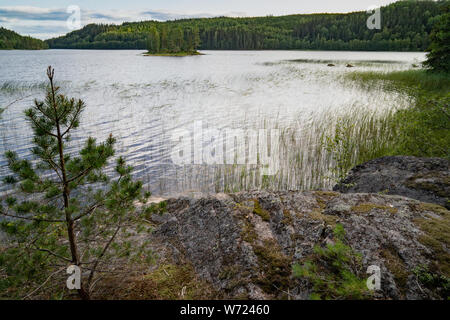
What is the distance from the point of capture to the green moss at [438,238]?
2.35m

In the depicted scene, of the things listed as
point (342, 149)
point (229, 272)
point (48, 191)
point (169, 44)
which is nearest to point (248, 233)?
point (229, 272)

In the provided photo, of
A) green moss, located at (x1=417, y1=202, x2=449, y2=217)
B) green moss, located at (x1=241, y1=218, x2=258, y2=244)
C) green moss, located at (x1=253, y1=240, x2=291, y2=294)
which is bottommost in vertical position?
green moss, located at (x1=253, y1=240, x2=291, y2=294)

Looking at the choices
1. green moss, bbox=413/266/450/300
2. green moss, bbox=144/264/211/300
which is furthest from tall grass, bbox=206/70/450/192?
green moss, bbox=413/266/450/300

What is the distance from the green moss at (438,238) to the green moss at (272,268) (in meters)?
1.29

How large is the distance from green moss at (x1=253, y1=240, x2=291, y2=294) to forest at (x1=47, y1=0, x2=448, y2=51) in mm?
96122

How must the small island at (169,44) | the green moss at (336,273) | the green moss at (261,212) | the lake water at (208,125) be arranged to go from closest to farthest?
the green moss at (336,273), the green moss at (261,212), the lake water at (208,125), the small island at (169,44)

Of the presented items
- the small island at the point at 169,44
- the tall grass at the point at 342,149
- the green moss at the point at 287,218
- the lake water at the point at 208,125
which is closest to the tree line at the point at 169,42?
the small island at the point at 169,44

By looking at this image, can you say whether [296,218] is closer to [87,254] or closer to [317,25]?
[87,254]

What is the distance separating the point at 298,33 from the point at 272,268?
144m

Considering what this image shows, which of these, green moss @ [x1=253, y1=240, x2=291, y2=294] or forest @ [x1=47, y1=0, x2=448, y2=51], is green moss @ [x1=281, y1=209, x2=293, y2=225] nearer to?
green moss @ [x1=253, y1=240, x2=291, y2=294]

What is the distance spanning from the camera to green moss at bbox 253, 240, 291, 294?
8.14 feet

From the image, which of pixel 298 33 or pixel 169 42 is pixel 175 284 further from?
pixel 298 33

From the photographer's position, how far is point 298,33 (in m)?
127

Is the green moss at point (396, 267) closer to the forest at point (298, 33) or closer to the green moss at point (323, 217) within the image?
the green moss at point (323, 217)
